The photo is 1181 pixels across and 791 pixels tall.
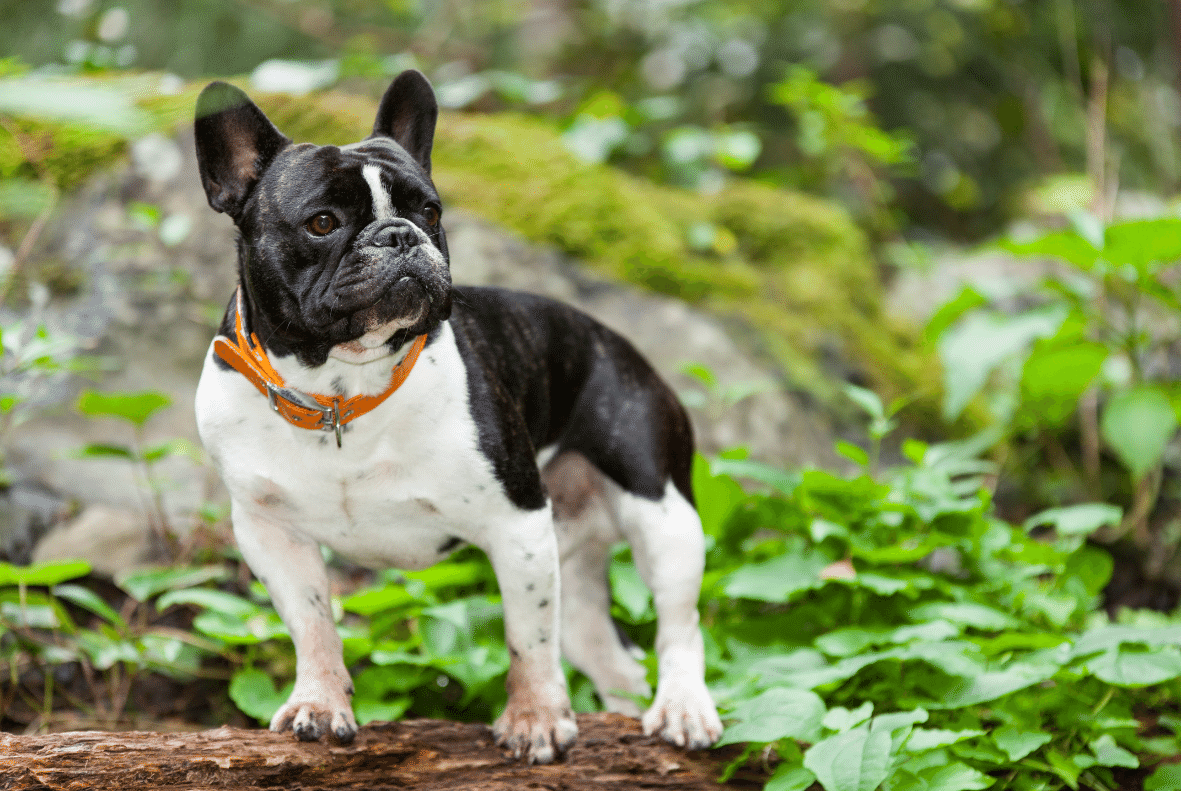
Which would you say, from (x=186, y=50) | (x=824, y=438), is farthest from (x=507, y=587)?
(x=186, y=50)

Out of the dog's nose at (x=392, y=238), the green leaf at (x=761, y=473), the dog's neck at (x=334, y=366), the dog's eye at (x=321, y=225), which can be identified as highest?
the dog's eye at (x=321, y=225)

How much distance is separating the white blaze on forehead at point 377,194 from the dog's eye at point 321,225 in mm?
114

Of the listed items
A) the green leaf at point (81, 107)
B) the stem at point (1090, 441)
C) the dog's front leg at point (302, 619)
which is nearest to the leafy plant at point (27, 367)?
the dog's front leg at point (302, 619)

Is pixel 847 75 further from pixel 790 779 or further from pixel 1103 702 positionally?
pixel 790 779

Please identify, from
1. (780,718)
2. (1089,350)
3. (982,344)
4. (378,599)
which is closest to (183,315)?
(378,599)

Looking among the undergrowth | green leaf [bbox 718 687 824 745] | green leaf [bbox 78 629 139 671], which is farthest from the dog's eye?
green leaf [bbox 78 629 139 671]

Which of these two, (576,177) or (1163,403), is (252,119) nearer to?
(576,177)

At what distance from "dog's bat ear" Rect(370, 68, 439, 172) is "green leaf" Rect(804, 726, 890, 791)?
6.63ft

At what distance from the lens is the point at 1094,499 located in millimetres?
5922

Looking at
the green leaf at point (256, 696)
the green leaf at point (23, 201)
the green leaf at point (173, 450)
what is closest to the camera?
the green leaf at point (23, 201)

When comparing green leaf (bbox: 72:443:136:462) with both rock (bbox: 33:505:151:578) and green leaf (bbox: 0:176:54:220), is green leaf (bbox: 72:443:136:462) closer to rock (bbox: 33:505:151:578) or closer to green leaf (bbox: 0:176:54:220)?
rock (bbox: 33:505:151:578)

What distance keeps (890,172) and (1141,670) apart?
8.07 metres

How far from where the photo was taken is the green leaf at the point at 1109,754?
275 centimetres

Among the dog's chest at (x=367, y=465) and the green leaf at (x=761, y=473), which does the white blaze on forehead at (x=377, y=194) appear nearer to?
the dog's chest at (x=367, y=465)
